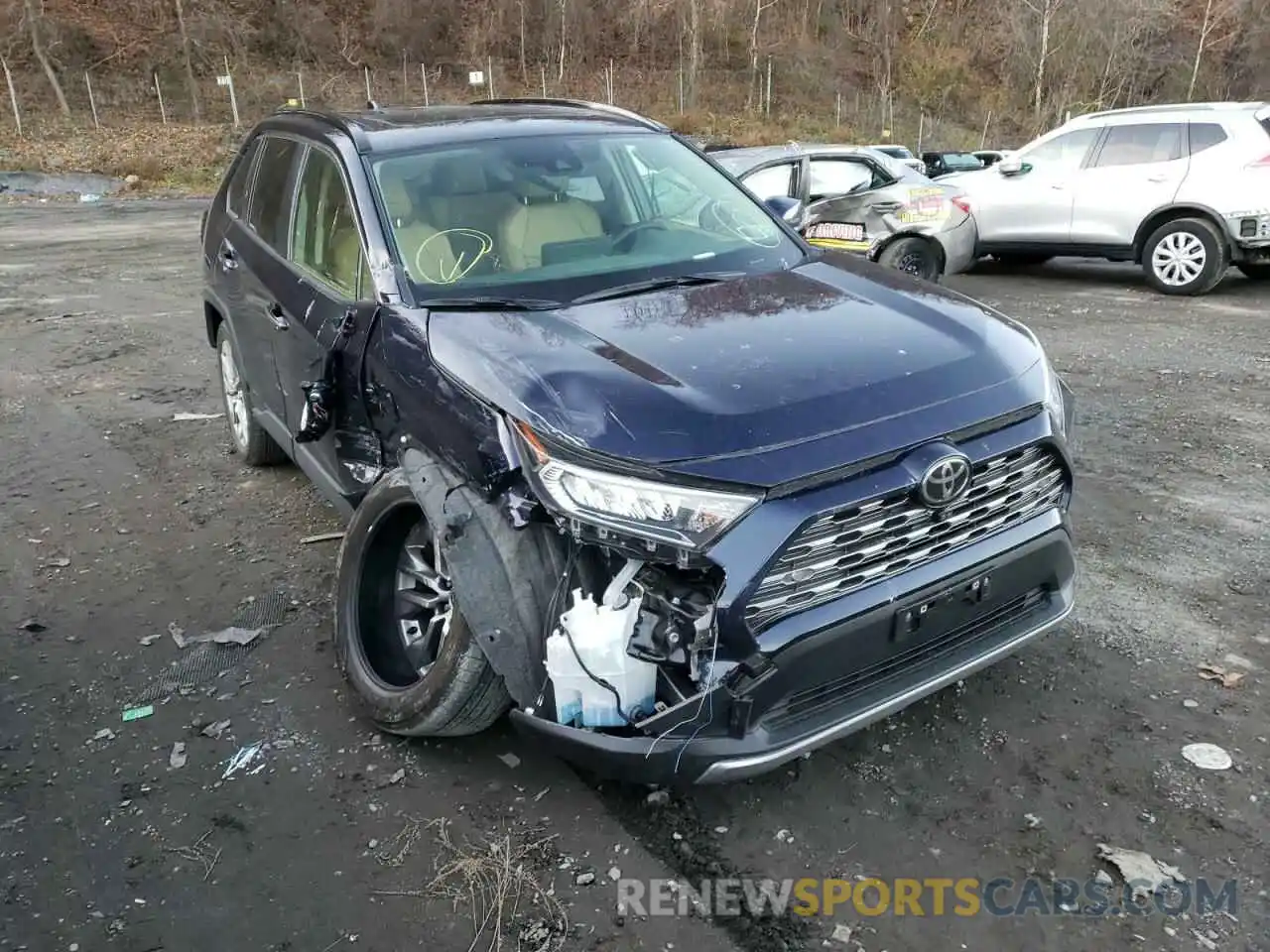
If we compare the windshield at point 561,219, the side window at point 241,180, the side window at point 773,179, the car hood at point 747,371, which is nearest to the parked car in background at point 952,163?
the side window at point 773,179

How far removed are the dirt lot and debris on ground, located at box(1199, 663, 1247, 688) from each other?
1.3 inches

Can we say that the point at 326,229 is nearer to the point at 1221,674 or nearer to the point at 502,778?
the point at 502,778

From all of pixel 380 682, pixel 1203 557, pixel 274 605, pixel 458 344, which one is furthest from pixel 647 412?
Result: pixel 1203 557

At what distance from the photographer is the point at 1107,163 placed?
10.1 metres

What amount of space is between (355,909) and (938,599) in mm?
1711

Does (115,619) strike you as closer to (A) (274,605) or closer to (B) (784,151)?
(A) (274,605)

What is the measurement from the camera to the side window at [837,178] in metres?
10.1

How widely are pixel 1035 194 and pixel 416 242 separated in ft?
A: 29.2

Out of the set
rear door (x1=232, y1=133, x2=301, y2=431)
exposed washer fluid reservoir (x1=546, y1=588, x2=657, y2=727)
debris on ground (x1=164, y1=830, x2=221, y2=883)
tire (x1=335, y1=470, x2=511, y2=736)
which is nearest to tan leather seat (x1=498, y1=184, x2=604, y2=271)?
tire (x1=335, y1=470, x2=511, y2=736)

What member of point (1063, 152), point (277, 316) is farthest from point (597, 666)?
point (1063, 152)

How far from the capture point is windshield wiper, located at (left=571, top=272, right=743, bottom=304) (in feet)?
11.0

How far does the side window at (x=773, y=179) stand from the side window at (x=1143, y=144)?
3.27 meters

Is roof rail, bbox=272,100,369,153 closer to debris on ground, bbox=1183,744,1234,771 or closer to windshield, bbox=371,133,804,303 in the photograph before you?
windshield, bbox=371,133,804,303

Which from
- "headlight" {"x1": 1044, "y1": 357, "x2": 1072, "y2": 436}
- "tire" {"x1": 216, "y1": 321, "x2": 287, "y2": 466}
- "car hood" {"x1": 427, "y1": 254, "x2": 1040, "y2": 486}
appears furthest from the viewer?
"tire" {"x1": 216, "y1": 321, "x2": 287, "y2": 466}
